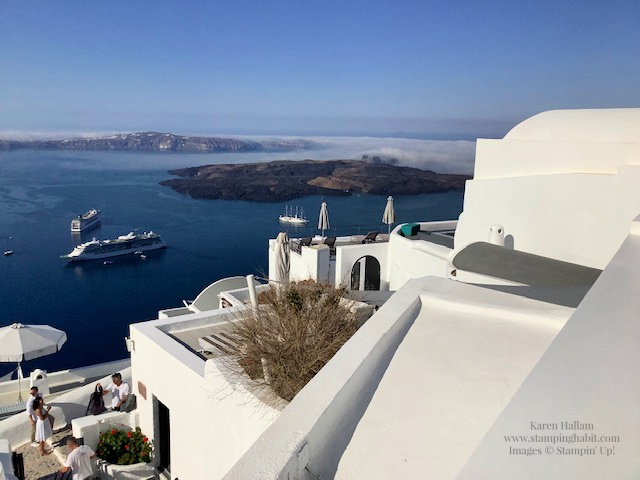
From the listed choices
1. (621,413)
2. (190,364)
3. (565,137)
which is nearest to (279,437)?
(621,413)

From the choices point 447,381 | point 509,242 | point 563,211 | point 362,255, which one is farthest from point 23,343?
point 447,381

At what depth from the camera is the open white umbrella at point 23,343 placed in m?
10.3

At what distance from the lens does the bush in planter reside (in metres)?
6.52

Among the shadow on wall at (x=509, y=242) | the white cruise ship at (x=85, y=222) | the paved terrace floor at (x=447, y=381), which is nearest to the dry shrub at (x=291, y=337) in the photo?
the paved terrace floor at (x=447, y=381)

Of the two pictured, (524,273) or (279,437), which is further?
(524,273)

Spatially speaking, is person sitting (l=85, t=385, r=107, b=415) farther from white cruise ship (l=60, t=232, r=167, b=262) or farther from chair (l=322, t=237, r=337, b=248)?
white cruise ship (l=60, t=232, r=167, b=262)

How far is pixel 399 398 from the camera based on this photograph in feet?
7.28

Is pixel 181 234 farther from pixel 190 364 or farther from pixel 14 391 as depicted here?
pixel 190 364

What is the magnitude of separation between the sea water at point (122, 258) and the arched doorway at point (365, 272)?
6.44 feet

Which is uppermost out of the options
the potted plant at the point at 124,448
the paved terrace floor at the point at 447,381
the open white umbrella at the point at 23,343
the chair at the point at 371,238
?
the paved terrace floor at the point at 447,381

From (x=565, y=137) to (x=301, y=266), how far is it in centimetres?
799

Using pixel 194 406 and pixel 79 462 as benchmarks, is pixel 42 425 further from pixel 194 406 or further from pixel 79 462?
pixel 194 406

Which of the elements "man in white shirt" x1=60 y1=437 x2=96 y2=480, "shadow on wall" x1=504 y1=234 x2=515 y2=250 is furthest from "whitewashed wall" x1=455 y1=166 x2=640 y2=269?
"man in white shirt" x1=60 y1=437 x2=96 y2=480

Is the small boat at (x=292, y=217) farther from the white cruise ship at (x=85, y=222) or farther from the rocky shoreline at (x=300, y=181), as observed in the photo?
the white cruise ship at (x=85, y=222)
